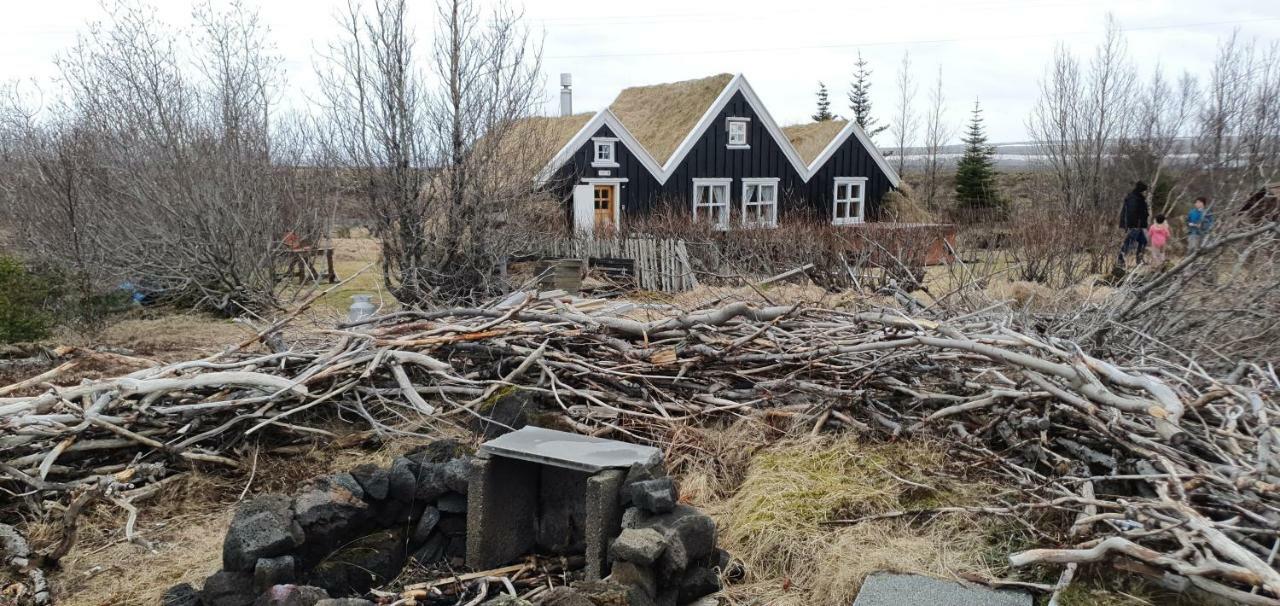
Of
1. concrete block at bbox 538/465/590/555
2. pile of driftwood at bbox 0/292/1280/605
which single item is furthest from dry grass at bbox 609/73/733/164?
concrete block at bbox 538/465/590/555

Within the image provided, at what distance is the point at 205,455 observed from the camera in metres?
5.59

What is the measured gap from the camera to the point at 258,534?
13.0ft

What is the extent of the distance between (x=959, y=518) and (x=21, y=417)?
564 centimetres

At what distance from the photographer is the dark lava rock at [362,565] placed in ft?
14.2

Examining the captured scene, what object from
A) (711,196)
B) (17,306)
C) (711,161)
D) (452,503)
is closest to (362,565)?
(452,503)

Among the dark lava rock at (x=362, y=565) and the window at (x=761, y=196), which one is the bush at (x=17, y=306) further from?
the window at (x=761, y=196)

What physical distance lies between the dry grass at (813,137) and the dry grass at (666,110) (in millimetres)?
3018

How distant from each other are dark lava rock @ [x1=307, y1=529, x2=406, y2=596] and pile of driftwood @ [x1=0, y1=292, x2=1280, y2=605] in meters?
1.29

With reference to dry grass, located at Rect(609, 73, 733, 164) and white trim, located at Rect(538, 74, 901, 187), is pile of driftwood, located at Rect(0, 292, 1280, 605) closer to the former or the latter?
white trim, located at Rect(538, 74, 901, 187)

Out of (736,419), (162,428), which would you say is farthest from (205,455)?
(736,419)

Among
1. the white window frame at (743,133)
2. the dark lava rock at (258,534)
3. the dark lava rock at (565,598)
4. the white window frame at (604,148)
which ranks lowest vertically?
the dark lava rock at (565,598)

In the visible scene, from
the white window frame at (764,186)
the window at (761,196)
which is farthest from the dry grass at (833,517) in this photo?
the window at (761,196)

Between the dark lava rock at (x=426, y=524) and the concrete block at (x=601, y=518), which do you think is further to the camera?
the dark lava rock at (x=426, y=524)

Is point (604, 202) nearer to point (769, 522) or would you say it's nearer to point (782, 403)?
point (782, 403)
